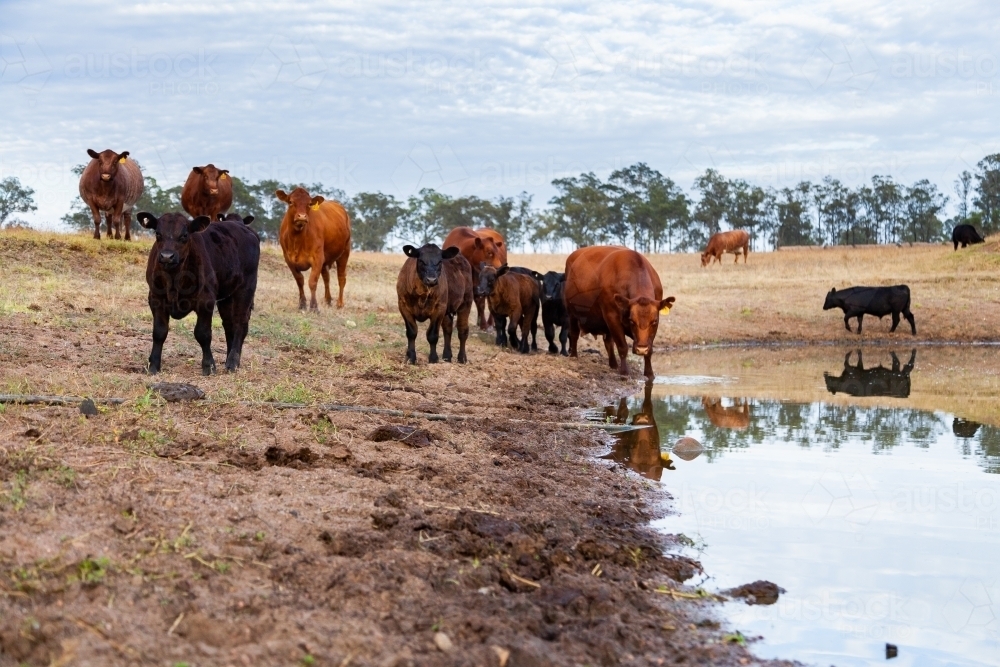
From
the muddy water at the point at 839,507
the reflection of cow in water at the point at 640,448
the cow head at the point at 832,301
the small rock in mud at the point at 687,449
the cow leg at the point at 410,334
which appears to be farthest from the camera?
the cow head at the point at 832,301

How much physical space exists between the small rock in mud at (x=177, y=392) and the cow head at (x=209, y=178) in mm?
11798

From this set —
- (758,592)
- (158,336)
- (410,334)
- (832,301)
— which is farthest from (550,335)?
(758,592)

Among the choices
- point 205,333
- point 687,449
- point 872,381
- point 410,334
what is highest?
point 205,333

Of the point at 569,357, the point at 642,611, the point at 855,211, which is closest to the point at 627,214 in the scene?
the point at 855,211

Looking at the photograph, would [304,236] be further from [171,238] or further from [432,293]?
[171,238]

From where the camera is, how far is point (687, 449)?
989 cm

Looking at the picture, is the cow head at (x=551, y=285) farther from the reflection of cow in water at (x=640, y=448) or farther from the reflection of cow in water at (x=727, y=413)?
the reflection of cow in water at (x=640, y=448)

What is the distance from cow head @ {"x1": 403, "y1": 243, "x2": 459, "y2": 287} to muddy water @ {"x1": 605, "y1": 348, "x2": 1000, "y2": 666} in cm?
287

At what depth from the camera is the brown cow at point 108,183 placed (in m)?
21.8

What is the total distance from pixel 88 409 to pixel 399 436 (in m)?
2.23

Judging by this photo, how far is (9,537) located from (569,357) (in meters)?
13.2

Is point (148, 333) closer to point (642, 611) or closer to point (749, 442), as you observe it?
point (749, 442)

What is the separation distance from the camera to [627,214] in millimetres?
79812

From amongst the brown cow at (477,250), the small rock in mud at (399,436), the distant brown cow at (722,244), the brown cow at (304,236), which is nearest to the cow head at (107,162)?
the brown cow at (304,236)
